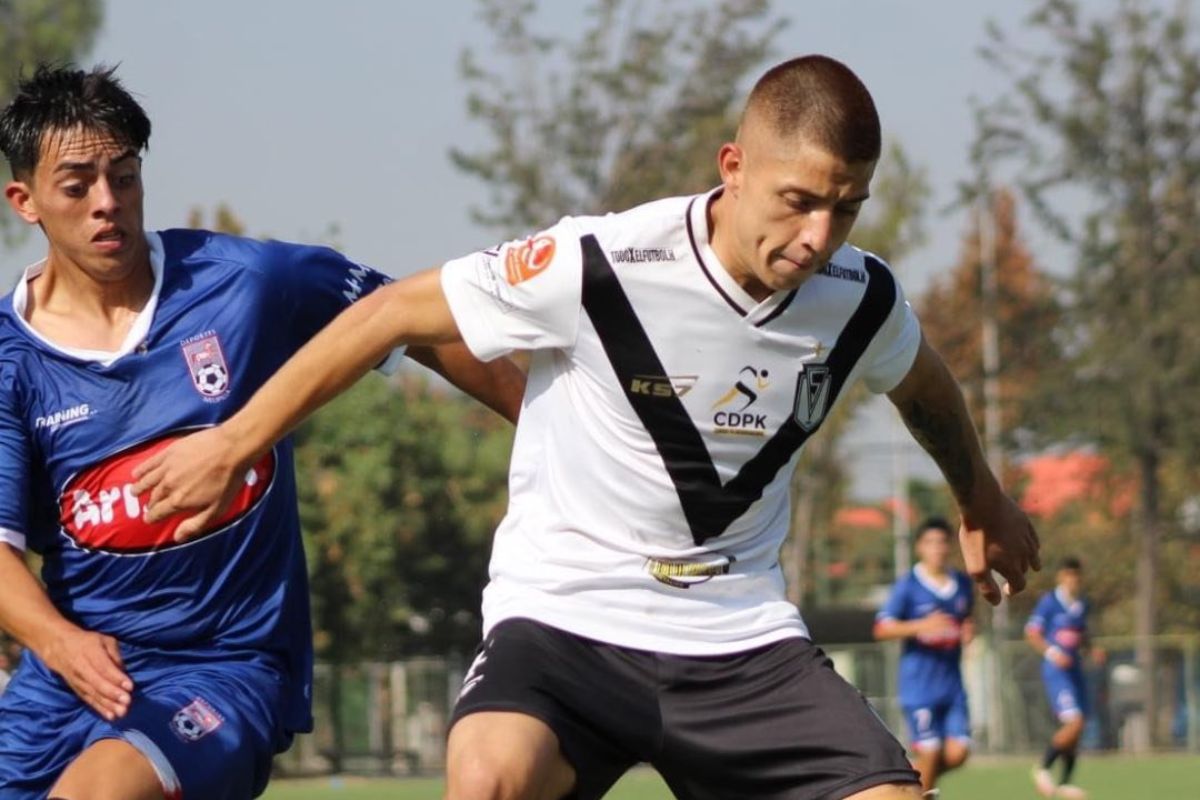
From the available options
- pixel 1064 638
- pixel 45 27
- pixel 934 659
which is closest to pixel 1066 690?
pixel 1064 638

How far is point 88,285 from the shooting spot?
226 inches

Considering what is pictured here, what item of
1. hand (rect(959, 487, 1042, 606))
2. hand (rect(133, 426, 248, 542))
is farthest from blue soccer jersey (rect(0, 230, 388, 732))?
hand (rect(959, 487, 1042, 606))

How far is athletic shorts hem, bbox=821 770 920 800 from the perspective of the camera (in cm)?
500

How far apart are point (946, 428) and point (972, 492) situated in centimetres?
20

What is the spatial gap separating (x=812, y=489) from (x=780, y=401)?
48487 mm

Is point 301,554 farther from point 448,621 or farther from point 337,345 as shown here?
point 448,621

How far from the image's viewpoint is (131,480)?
18.2ft

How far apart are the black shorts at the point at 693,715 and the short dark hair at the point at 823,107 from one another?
1257 millimetres

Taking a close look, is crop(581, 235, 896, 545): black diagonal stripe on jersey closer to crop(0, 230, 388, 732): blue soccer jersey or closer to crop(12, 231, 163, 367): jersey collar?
crop(0, 230, 388, 732): blue soccer jersey

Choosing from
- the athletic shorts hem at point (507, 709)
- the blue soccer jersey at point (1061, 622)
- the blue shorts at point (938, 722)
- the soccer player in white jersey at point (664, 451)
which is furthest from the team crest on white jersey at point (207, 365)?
the blue soccer jersey at point (1061, 622)

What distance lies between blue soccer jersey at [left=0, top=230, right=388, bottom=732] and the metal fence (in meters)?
27.6

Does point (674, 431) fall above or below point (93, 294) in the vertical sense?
below

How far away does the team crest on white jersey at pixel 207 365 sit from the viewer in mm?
5676

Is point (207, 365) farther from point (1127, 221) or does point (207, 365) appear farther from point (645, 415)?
point (1127, 221)
